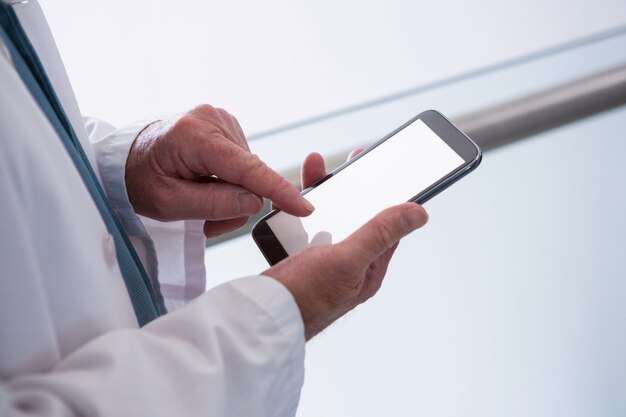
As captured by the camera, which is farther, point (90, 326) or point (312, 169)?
point (312, 169)

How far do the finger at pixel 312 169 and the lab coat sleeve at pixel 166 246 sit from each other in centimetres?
10

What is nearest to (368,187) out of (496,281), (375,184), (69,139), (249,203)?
(375,184)

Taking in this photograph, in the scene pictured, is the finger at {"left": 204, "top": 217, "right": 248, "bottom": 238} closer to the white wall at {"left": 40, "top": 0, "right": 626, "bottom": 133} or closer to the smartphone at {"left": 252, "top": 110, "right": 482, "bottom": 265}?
the smartphone at {"left": 252, "top": 110, "right": 482, "bottom": 265}

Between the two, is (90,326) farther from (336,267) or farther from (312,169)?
(312,169)

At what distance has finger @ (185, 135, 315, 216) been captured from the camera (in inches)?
16.0

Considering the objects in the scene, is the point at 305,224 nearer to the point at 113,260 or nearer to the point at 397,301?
the point at 113,260

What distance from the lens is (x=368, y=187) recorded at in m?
0.49

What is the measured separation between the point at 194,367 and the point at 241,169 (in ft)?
0.52

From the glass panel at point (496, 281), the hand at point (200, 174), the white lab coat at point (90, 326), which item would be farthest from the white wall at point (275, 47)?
the white lab coat at point (90, 326)

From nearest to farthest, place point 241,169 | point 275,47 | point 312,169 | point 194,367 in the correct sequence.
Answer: point 194,367 < point 241,169 < point 312,169 < point 275,47

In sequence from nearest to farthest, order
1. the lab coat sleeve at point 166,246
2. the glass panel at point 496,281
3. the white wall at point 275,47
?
the lab coat sleeve at point 166,246 < the white wall at point 275,47 < the glass panel at point 496,281

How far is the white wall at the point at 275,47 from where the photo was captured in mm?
627

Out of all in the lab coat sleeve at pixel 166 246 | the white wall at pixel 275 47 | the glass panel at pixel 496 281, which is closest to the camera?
the lab coat sleeve at pixel 166 246

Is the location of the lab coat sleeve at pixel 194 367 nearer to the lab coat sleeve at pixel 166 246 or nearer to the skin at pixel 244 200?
the skin at pixel 244 200
